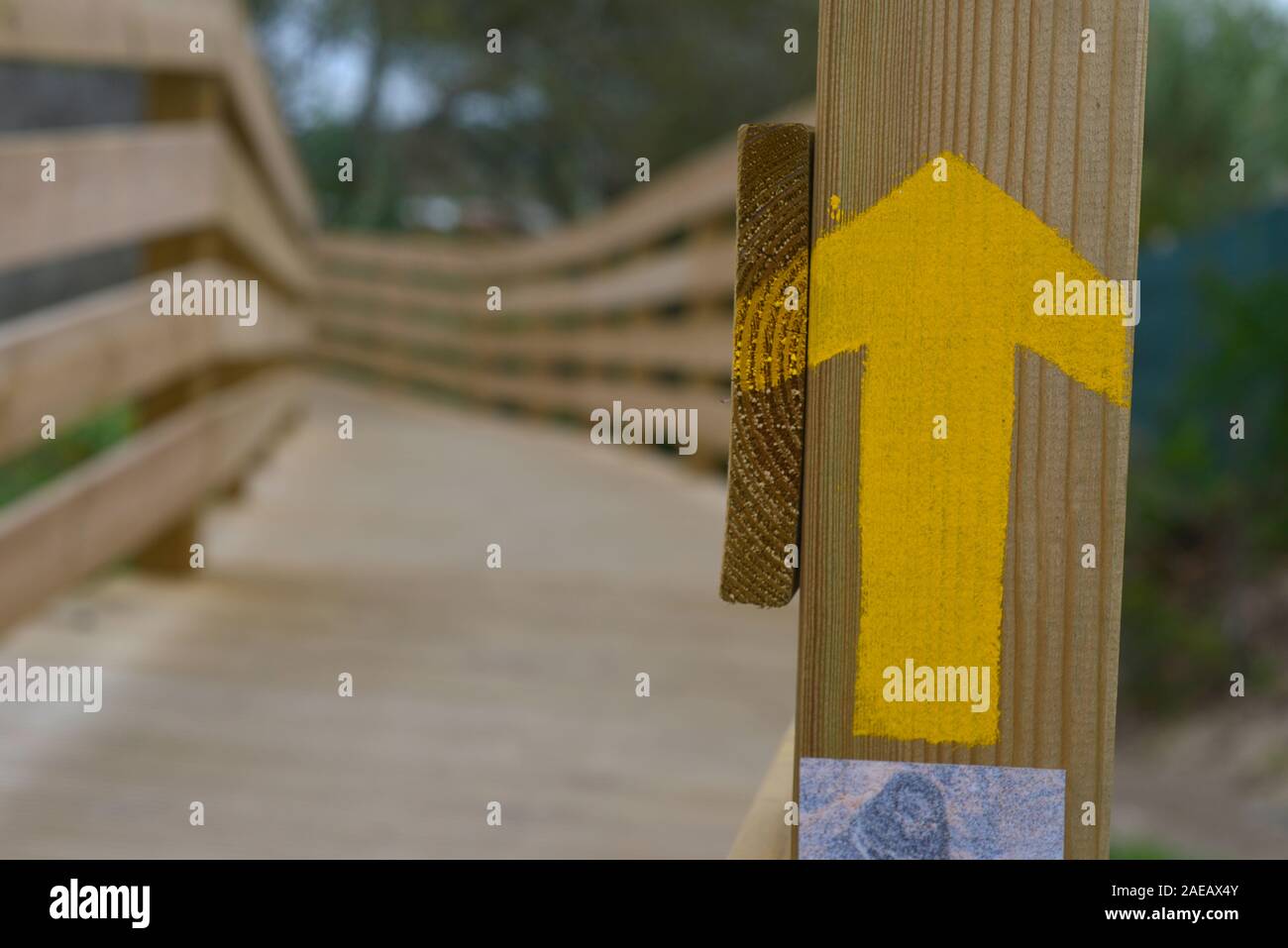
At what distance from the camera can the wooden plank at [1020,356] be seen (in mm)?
701

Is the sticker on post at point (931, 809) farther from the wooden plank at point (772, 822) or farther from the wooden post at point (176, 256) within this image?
the wooden post at point (176, 256)

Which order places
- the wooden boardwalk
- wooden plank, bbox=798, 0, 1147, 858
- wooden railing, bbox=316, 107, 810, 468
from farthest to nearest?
wooden railing, bbox=316, 107, 810, 468 < the wooden boardwalk < wooden plank, bbox=798, 0, 1147, 858

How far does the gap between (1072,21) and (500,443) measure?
494 cm

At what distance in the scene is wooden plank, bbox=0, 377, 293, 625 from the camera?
5.04ft

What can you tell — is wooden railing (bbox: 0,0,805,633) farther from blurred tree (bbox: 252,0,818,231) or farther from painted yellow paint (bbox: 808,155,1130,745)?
blurred tree (bbox: 252,0,818,231)

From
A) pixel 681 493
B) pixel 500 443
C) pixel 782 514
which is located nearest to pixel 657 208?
pixel 681 493

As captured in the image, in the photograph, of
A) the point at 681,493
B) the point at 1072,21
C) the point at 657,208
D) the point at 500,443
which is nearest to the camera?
the point at 1072,21

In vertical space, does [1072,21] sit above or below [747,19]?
below

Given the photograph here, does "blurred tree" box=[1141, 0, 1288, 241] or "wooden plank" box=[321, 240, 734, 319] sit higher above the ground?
"blurred tree" box=[1141, 0, 1288, 241]

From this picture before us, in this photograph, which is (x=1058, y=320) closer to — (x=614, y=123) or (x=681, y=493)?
(x=681, y=493)

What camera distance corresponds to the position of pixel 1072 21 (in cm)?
70

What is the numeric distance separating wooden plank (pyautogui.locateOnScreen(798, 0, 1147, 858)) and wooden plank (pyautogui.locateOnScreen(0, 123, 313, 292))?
1016 mm

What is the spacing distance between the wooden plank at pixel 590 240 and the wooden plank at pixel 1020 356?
0.82 m

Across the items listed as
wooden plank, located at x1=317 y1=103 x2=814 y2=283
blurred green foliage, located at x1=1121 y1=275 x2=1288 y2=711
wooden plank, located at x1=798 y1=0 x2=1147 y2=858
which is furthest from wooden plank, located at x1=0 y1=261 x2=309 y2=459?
blurred green foliage, located at x1=1121 y1=275 x2=1288 y2=711
